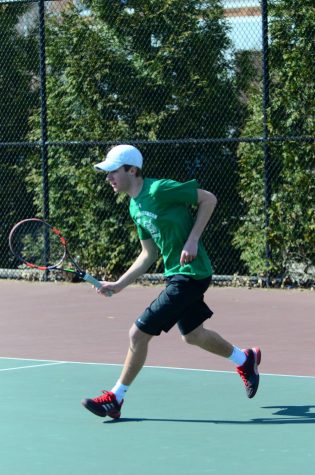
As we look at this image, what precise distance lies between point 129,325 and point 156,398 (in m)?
3.61

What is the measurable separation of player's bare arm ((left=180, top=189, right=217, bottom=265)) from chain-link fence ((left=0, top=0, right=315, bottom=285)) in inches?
261

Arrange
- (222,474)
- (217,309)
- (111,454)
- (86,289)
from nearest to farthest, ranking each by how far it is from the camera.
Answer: (222,474)
(111,454)
(217,309)
(86,289)

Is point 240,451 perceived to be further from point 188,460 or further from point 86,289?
point 86,289

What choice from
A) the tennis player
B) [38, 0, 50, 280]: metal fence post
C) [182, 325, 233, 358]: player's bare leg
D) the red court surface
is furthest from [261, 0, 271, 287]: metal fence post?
the tennis player

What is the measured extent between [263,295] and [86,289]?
2192mm

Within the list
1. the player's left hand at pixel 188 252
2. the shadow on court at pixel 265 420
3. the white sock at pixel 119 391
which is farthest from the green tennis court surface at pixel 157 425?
the player's left hand at pixel 188 252

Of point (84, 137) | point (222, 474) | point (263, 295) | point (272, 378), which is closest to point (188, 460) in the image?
point (222, 474)

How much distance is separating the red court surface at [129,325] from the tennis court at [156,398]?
0.02m

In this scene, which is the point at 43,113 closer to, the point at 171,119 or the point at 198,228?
the point at 171,119

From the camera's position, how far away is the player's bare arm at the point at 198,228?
682cm

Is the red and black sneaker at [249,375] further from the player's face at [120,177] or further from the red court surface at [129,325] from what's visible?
the player's face at [120,177]

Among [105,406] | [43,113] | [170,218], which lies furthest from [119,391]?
[43,113]

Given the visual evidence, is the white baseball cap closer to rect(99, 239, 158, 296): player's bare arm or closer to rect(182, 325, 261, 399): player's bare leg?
rect(99, 239, 158, 296): player's bare arm

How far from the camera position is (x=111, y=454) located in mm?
5992
